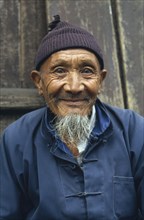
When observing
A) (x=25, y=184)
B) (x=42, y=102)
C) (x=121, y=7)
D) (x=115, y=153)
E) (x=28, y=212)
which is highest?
(x=121, y=7)

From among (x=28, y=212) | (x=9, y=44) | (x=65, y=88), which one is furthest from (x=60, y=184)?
(x=9, y=44)

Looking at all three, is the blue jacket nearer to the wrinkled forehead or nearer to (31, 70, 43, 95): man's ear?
(31, 70, 43, 95): man's ear

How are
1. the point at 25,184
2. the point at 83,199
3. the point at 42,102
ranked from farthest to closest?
the point at 42,102, the point at 25,184, the point at 83,199

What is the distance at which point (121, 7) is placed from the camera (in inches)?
90.2

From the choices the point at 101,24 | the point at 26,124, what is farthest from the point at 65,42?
the point at 101,24

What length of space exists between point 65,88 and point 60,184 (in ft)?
1.20

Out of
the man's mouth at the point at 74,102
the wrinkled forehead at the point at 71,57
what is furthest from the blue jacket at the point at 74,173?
the wrinkled forehead at the point at 71,57

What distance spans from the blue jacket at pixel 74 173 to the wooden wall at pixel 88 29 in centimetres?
43

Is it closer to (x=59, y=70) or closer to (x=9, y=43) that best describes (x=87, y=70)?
(x=59, y=70)

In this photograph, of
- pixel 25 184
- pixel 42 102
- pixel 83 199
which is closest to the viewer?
pixel 83 199

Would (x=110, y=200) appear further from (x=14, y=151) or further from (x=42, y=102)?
(x=42, y=102)

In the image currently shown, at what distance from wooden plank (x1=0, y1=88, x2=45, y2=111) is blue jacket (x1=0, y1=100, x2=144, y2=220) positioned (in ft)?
1.25

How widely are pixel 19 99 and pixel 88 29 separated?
518mm

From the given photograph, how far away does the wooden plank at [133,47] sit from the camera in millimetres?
2176
